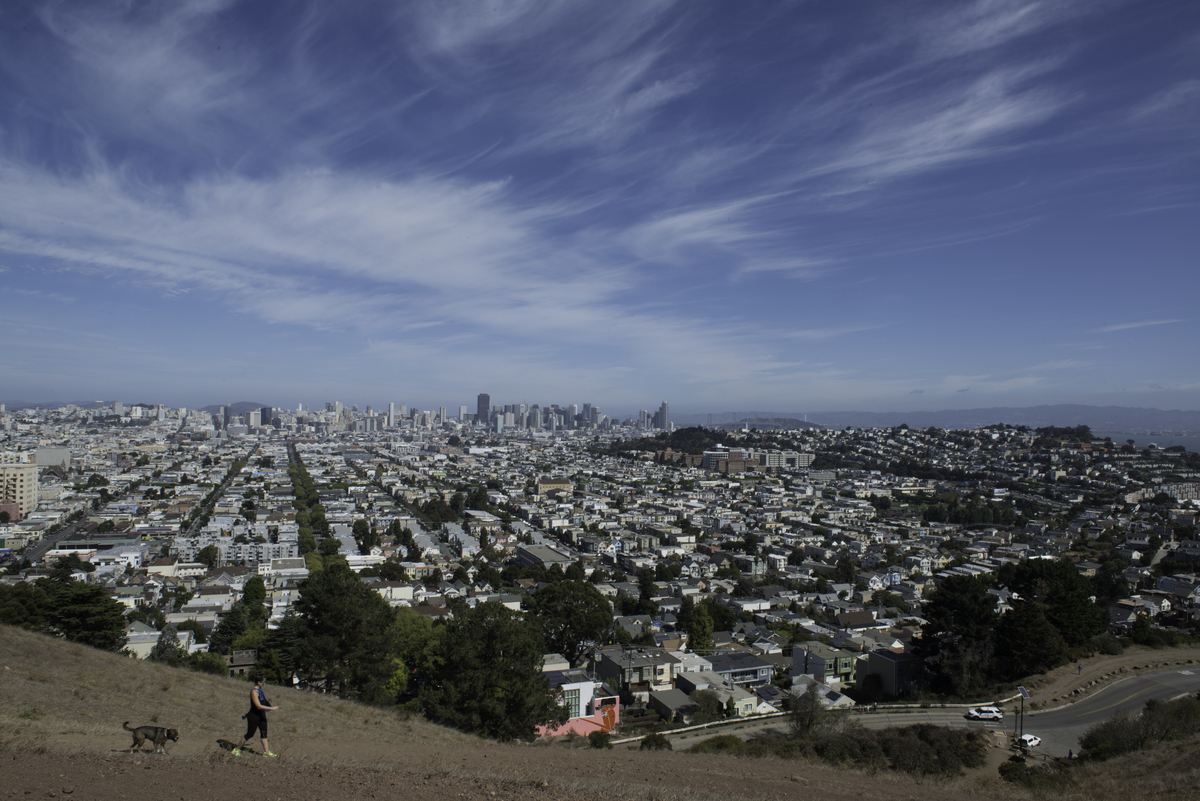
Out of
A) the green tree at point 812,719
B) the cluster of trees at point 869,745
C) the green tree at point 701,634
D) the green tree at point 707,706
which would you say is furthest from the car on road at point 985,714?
the green tree at point 701,634

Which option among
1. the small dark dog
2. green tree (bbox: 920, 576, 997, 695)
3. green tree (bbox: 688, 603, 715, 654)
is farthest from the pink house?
the small dark dog

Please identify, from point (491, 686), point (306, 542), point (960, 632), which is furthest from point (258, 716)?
point (306, 542)

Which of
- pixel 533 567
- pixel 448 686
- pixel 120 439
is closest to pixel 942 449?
pixel 533 567

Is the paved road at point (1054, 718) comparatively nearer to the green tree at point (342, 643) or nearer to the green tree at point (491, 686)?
the green tree at point (491, 686)

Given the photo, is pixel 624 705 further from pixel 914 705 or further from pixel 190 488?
Result: pixel 190 488

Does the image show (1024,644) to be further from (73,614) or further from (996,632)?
(73,614)

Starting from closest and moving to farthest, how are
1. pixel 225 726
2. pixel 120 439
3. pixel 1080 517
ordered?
pixel 225 726 < pixel 1080 517 < pixel 120 439
